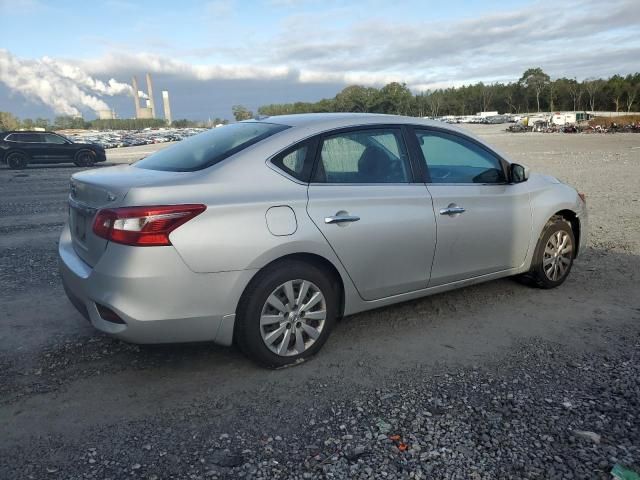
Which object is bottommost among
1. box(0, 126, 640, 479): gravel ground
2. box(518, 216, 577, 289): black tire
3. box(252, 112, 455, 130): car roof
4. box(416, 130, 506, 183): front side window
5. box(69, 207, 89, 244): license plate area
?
box(0, 126, 640, 479): gravel ground

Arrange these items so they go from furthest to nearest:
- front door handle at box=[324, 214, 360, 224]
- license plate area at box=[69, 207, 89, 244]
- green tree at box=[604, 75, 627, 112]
A: green tree at box=[604, 75, 627, 112] < front door handle at box=[324, 214, 360, 224] < license plate area at box=[69, 207, 89, 244]

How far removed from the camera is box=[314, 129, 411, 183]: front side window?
3670 millimetres

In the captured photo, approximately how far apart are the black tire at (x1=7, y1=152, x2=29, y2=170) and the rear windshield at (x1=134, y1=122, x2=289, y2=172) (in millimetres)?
21179

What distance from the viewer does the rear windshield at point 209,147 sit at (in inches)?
139

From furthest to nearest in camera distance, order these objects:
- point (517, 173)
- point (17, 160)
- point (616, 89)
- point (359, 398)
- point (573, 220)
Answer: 1. point (616, 89)
2. point (17, 160)
3. point (573, 220)
4. point (517, 173)
5. point (359, 398)

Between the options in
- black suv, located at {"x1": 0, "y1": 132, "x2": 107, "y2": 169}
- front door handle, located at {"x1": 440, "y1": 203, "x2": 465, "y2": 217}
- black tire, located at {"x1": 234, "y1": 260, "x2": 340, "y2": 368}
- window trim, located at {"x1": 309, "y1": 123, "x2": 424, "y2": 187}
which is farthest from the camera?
black suv, located at {"x1": 0, "y1": 132, "x2": 107, "y2": 169}

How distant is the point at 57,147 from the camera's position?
2278 cm

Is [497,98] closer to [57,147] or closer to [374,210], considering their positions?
[57,147]

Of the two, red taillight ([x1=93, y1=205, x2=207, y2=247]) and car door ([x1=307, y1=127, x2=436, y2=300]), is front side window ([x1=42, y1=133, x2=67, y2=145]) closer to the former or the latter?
car door ([x1=307, y1=127, x2=436, y2=300])

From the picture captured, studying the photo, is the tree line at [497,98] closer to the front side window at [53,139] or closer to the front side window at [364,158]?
the front side window at [53,139]

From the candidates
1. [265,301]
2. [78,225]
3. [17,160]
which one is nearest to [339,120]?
[265,301]

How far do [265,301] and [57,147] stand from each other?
74.8 feet

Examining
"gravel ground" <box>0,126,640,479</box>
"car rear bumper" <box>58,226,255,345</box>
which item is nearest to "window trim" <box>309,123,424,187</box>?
"car rear bumper" <box>58,226,255,345</box>

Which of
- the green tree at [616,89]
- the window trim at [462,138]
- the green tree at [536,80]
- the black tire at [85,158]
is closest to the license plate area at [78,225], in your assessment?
the window trim at [462,138]
